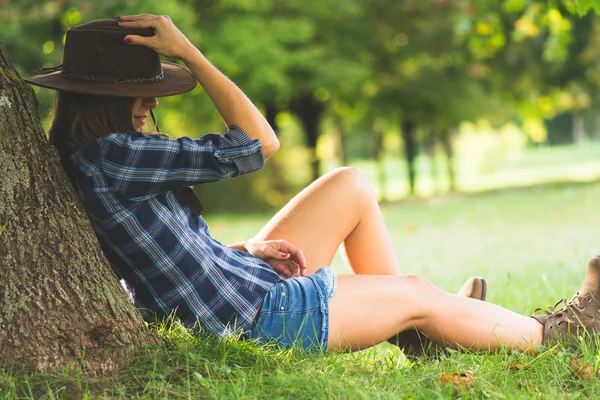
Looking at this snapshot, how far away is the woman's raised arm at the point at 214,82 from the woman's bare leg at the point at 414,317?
0.65 m

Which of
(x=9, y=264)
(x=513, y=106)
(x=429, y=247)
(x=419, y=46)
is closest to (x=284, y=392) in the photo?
(x=9, y=264)

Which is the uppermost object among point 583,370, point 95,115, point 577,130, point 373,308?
point 95,115

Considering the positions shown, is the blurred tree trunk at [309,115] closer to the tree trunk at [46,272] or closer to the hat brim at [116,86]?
the hat brim at [116,86]

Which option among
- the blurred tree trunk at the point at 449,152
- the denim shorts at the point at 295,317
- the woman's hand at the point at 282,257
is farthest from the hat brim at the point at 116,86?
the blurred tree trunk at the point at 449,152

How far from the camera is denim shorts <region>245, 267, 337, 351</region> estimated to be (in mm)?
2938

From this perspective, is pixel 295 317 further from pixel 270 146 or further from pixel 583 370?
pixel 583 370

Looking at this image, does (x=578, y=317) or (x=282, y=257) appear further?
(x=578, y=317)

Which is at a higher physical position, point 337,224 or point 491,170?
point 337,224

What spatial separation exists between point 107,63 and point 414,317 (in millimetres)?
1477

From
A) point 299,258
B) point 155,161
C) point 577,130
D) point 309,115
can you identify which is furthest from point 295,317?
point 577,130

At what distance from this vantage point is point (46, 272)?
264cm

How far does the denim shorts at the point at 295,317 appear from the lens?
2.94m

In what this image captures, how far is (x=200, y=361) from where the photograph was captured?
2.76 meters

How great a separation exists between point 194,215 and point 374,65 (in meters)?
19.6
